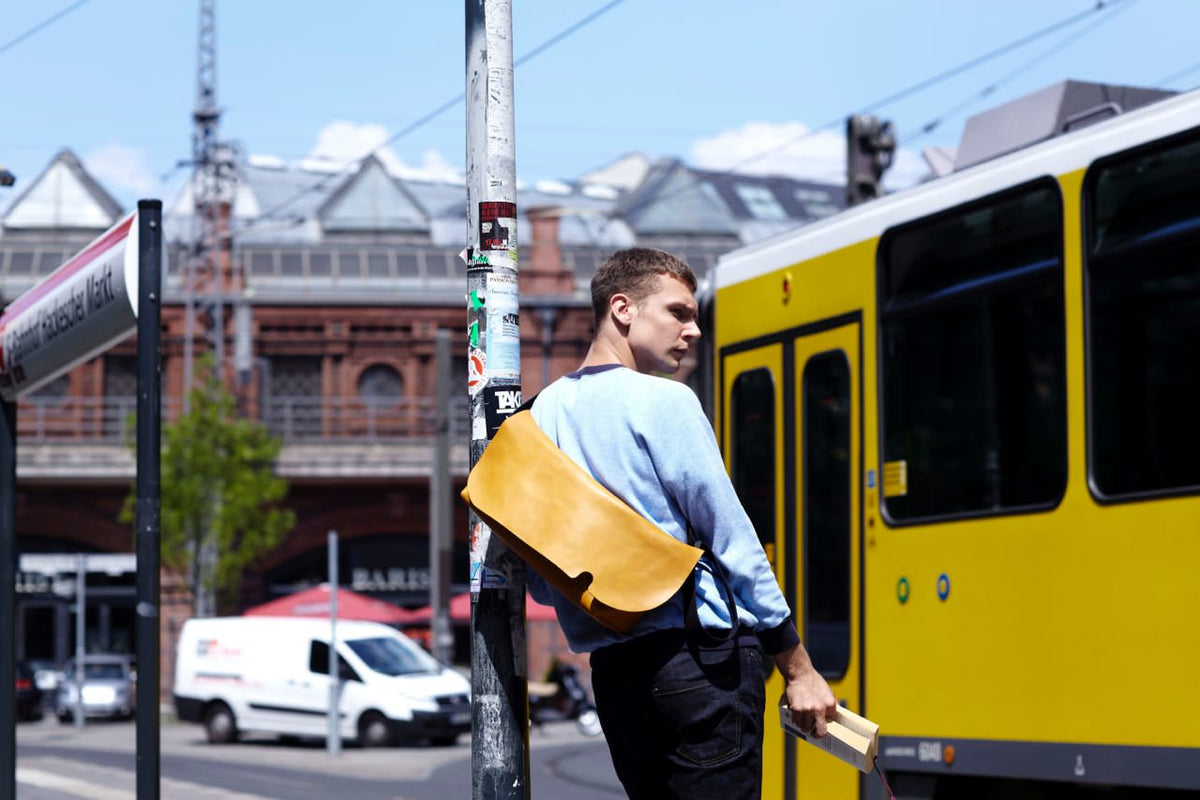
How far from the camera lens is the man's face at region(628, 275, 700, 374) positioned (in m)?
3.83

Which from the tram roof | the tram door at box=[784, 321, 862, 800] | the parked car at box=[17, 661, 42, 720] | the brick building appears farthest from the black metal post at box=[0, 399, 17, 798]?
the brick building

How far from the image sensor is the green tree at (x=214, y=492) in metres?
37.8

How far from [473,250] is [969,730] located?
2.98 metres

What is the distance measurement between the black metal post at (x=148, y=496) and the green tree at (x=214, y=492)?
3144 centimetres

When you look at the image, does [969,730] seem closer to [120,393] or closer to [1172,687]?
[1172,687]

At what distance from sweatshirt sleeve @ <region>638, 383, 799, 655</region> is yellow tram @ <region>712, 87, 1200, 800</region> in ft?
8.06

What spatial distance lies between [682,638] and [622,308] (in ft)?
2.34

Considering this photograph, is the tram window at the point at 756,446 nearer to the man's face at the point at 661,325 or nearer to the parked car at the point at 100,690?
the man's face at the point at 661,325

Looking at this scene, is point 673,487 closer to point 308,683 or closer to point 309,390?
point 308,683

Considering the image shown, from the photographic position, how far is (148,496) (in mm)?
6812

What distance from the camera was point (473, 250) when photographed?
4855 millimetres

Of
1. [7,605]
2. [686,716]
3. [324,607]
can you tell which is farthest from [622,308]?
[324,607]

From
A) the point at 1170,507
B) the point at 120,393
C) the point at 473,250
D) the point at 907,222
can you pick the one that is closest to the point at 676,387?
the point at 473,250

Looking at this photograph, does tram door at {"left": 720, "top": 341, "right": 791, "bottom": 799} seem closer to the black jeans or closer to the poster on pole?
the poster on pole
